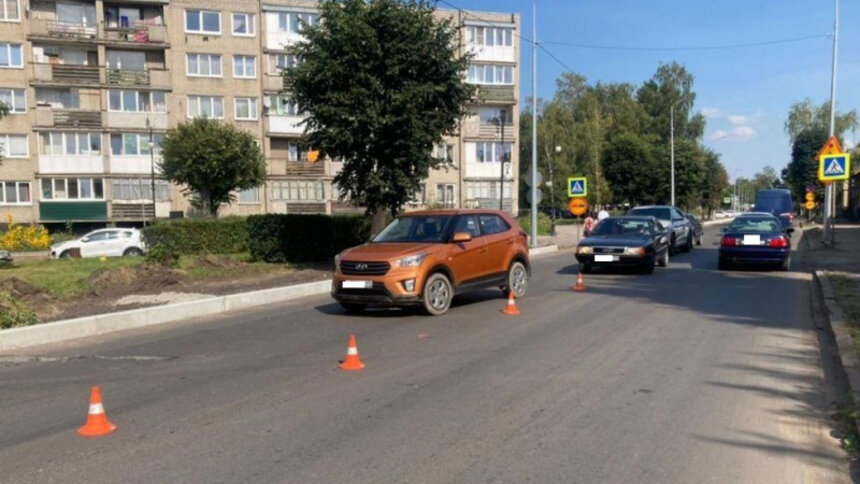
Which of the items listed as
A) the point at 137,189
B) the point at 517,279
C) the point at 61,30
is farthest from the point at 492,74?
the point at 517,279

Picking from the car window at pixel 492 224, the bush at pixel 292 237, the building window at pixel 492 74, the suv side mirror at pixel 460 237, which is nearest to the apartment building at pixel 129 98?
the building window at pixel 492 74

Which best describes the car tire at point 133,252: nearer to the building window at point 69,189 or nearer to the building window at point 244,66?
the building window at point 69,189

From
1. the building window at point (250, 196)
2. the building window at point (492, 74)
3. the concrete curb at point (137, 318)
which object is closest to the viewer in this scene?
the concrete curb at point (137, 318)

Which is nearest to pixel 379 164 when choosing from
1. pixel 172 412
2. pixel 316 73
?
pixel 316 73

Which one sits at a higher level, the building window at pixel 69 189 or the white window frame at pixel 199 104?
the white window frame at pixel 199 104

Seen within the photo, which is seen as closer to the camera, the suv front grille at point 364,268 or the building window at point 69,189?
the suv front grille at point 364,268

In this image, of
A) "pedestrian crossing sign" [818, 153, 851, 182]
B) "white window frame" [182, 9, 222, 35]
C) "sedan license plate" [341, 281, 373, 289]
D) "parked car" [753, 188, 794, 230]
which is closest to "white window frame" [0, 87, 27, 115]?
"white window frame" [182, 9, 222, 35]

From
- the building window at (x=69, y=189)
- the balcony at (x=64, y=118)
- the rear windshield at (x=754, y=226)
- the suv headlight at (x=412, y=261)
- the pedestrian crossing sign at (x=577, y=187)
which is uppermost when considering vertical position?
the balcony at (x=64, y=118)

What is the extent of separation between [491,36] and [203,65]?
818 inches

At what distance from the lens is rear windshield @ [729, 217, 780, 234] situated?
18.3 m

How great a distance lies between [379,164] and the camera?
18.0 metres

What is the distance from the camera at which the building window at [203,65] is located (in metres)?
47.0

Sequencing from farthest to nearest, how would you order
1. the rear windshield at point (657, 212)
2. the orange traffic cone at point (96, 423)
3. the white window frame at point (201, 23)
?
1. the white window frame at point (201, 23)
2. the rear windshield at point (657, 212)
3. the orange traffic cone at point (96, 423)

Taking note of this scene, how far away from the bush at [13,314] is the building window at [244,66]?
129ft
